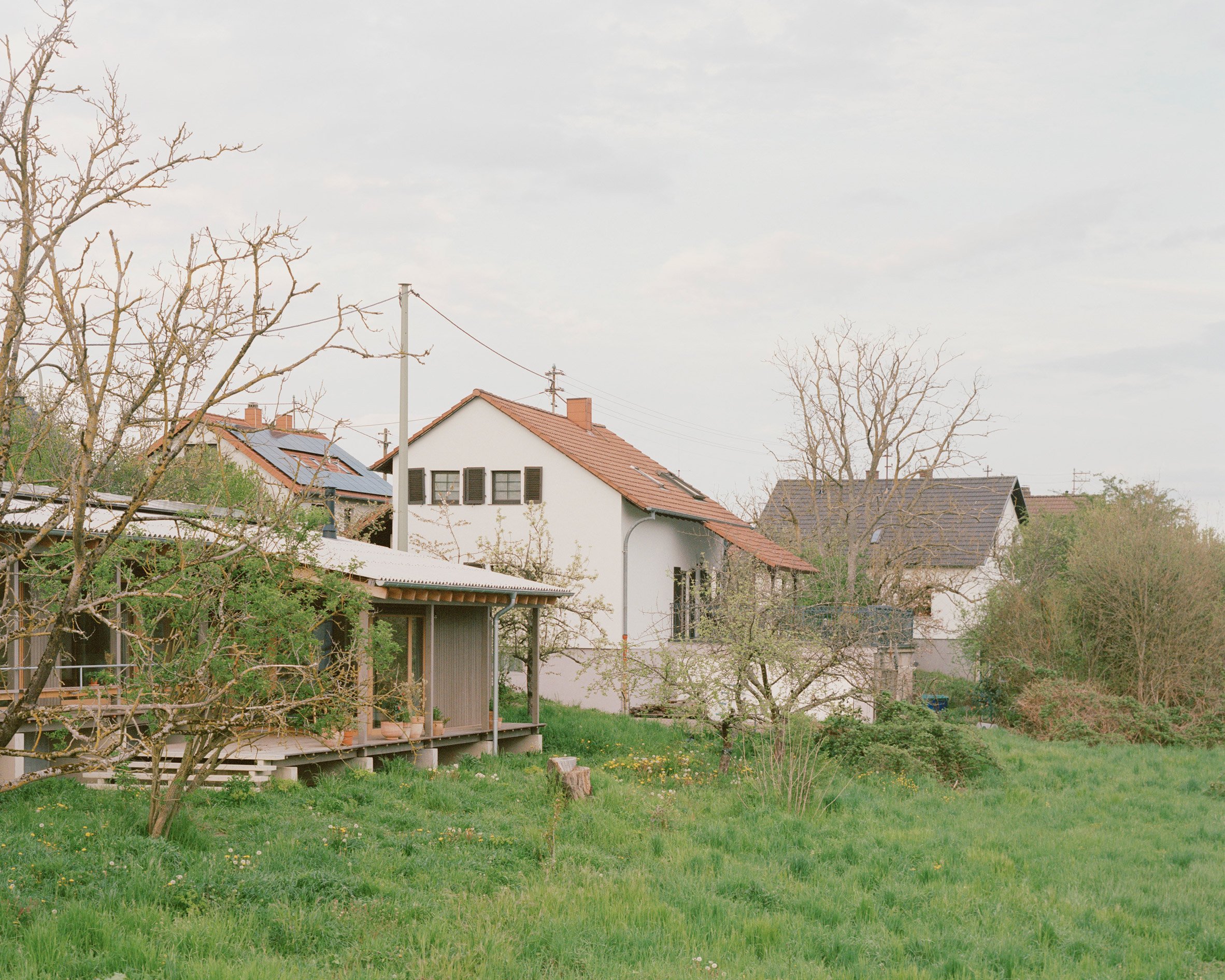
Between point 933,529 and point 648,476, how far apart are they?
439 inches

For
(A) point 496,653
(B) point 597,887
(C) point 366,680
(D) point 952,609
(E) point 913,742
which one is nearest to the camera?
(B) point 597,887

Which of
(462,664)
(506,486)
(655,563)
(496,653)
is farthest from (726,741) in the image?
(506,486)

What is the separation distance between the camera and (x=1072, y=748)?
1998 centimetres

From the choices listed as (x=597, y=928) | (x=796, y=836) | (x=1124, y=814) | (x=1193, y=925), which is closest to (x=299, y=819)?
(x=597, y=928)

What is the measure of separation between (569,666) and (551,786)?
37.5ft

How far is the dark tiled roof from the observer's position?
2936cm

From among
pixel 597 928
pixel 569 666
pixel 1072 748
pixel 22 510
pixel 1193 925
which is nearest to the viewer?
pixel 22 510

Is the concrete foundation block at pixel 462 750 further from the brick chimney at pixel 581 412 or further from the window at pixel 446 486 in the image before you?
the brick chimney at pixel 581 412

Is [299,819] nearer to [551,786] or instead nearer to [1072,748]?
[551,786]

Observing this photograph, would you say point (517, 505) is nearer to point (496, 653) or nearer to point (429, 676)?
point (496, 653)

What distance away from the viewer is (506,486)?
26.1m

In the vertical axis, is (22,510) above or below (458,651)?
above

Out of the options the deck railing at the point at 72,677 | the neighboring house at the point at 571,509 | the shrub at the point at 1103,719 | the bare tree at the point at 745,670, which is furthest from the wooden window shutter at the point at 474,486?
the shrub at the point at 1103,719

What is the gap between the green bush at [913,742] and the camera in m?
16.3
